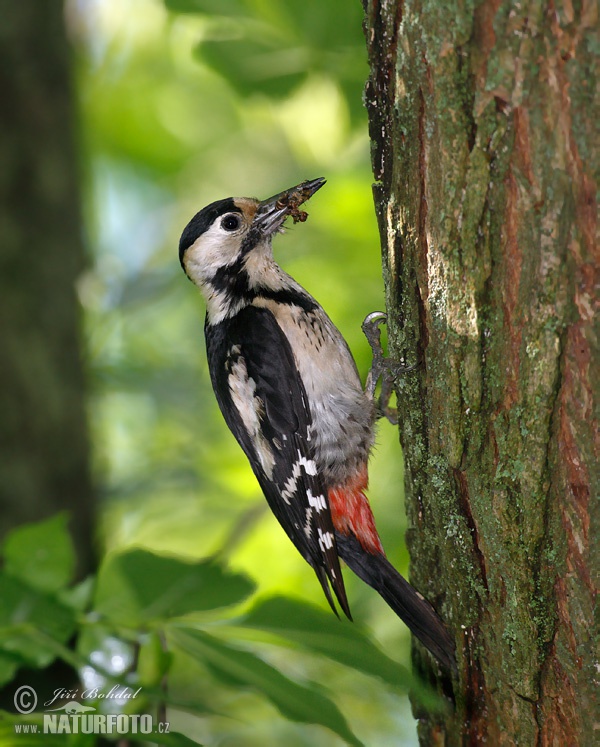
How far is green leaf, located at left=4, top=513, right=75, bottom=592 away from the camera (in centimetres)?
147

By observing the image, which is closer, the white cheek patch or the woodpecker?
the woodpecker

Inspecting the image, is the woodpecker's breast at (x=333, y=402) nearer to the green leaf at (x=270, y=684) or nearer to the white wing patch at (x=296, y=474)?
the white wing patch at (x=296, y=474)

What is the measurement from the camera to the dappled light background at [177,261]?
224 centimetres

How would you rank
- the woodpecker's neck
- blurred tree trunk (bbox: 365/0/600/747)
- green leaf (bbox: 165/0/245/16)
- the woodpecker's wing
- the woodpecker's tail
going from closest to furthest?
blurred tree trunk (bbox: 365/0/600/747)
the woodpecker's tail
green leaf (bbox: 165/0/245/16)
the woodpecker's wing
the woodpecker's neck

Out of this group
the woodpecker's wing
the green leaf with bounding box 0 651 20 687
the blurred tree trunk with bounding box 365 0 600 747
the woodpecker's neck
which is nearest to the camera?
the blurred tree trunk with bounding box 365 0 600 747

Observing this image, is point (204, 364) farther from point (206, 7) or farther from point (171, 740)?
point (171, 740)

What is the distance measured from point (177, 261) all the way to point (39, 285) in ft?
2.82

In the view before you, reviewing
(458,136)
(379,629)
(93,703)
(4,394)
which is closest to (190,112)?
(4,394)

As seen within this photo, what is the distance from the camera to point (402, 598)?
1.79 metres

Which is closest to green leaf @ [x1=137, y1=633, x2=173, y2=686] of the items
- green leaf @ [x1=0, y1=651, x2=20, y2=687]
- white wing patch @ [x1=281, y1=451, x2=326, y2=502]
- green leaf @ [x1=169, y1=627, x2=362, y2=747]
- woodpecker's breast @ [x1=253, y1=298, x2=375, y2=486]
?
green leaf @ [x1=169, y1=627, x2=362, y2=747]

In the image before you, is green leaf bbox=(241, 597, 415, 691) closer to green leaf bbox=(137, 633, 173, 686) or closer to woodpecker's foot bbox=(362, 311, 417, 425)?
green leaf bbox=(137, 633, 173, 686)

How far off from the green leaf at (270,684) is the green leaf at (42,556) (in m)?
0.32

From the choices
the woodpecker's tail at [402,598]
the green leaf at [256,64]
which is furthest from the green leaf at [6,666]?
the green leaf at [256,64]

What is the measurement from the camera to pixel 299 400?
226 cm
